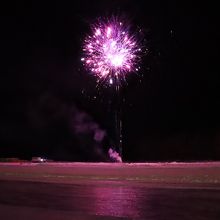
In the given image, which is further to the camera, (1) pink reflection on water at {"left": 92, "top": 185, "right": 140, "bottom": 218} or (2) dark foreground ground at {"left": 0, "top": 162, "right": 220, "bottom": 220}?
(1) pink reflection on water at {"left": 92, "top": 185, "right": 140, "bottom": 218}

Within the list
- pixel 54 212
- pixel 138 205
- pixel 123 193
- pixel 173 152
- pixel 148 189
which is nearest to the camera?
pixel 54 212

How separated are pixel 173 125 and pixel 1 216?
2110 inches

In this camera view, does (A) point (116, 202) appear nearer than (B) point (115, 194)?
Yes

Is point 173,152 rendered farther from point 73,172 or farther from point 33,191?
point 33,191

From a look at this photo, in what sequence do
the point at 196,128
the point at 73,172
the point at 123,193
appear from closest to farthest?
1. the point at 123,193
2. the point at 73,172
3. the point at 196,128

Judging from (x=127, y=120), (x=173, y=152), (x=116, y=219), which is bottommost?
(x=116, y=219)

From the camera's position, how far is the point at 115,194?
20.7 m

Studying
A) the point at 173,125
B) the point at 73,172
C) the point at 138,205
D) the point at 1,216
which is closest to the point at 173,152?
the point at 173,125

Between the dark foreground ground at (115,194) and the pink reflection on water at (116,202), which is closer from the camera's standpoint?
the dark foreground ground at (115,194)

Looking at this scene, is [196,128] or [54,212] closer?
[54,212]

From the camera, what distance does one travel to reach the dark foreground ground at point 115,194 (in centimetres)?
1502

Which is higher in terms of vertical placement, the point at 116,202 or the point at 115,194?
the point at 115,194

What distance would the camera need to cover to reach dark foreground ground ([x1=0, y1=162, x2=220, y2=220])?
15.0 meters

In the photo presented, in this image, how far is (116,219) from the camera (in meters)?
13.7
